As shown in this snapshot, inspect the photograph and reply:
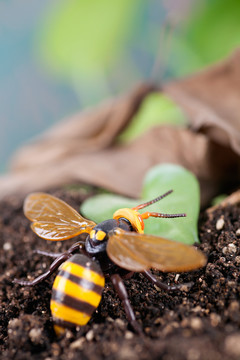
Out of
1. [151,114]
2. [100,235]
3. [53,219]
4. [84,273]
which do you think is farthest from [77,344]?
[151,114]

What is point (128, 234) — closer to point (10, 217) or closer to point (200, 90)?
point (10, 217)

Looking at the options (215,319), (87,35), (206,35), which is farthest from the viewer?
(87,35)

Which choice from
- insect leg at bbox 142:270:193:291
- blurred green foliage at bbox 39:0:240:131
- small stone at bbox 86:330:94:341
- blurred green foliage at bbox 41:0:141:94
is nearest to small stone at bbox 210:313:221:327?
insect leg at bbox 142:270:193:291

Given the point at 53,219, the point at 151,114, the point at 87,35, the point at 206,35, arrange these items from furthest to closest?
the point at 87,35, the point at 206,35, the point at 151,114, the point at 53,219

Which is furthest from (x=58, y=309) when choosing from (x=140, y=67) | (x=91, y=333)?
(x=140, y=67)

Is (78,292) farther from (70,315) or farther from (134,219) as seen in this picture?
(134,219)

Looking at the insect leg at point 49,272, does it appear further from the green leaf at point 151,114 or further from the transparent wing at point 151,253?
the green leaf at point 151,114

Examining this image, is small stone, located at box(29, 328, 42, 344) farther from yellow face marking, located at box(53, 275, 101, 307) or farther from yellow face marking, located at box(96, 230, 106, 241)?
yellow face marking, located at box(96, 230, 106, 241)
